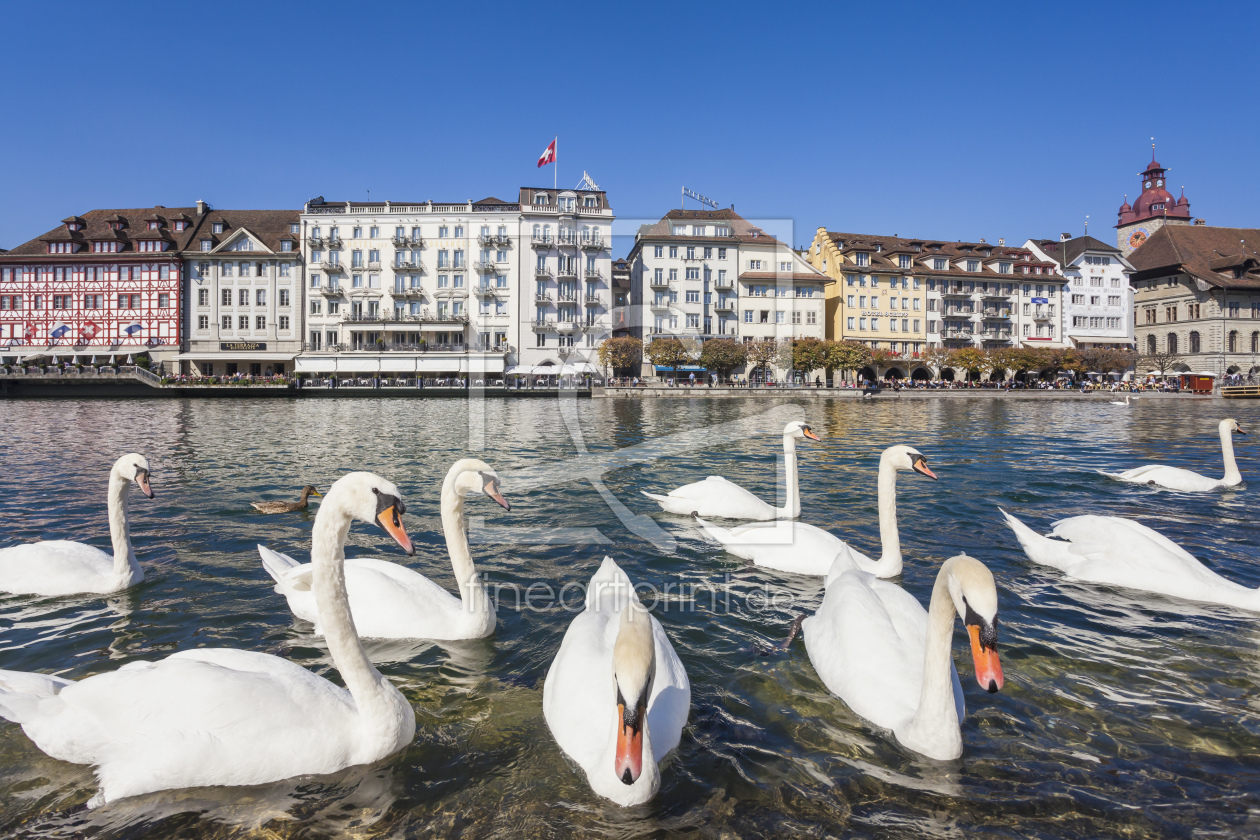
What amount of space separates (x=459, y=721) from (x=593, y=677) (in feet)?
3.51

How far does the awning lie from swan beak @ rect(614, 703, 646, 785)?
2544 inches

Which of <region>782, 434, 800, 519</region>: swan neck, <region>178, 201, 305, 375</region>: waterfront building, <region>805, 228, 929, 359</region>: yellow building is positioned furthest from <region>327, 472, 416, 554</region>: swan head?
<region>805, 228, 929, 359</region>: yellow building

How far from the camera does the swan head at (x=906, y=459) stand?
20.2 feet

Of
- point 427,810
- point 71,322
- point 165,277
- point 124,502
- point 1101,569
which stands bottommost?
point 427,810

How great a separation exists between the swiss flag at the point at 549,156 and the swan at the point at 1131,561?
46.6m

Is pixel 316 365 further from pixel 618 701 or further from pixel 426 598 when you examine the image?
pixel 618 701

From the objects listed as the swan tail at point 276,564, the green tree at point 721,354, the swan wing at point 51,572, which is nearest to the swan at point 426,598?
the swan tail at point 276,564

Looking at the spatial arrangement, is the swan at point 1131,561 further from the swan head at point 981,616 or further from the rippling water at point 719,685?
the swan head at point 981,616

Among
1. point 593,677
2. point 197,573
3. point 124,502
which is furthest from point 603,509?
point 593,677

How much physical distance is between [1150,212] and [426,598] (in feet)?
436

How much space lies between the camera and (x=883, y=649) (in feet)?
13.8

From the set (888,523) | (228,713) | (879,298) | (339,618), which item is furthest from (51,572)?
(879,298)

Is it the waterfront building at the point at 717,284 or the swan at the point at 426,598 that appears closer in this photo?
the swan at the point at 426,598

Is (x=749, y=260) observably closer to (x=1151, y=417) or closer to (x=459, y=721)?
(x=1151, y=417)
